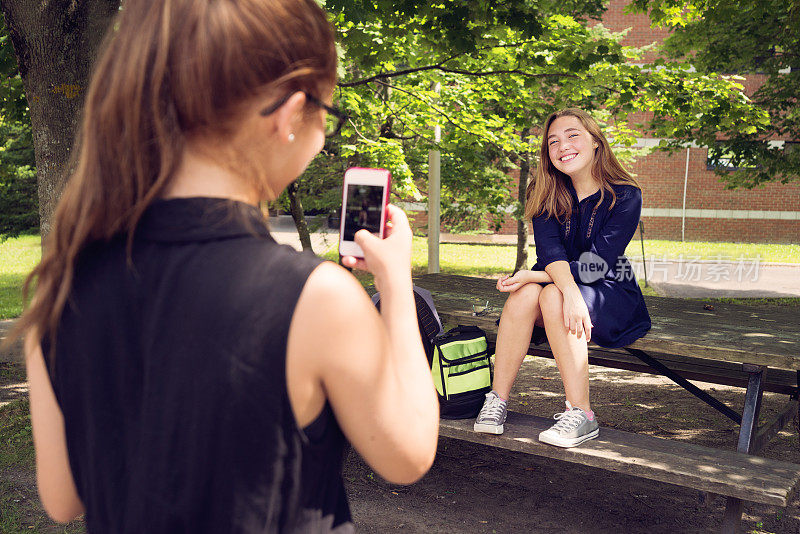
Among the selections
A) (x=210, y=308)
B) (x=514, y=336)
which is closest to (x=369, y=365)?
(x=210, y=308)

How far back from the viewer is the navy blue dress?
150 inches

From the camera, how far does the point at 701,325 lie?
14.4 feet

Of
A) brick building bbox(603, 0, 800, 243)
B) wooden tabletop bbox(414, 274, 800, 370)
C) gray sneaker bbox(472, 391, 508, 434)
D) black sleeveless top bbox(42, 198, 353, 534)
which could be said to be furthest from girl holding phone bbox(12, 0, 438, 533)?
brick building bbox(603, 0, 800, 243)

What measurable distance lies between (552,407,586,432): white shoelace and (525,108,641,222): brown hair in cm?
116

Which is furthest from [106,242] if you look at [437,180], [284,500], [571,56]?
[437,180]

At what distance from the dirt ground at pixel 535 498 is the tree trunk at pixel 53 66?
1969 mm

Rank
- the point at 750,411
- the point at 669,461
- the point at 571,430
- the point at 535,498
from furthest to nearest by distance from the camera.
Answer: the point at 535,498
the point at 750,411
the point at 571,430
the point at 669,461

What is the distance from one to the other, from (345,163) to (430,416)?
425 inches

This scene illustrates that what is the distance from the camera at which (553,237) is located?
4.06 m

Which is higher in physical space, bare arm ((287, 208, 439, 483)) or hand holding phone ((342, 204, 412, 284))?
hand holding phone ((342, 204, 412, 284))

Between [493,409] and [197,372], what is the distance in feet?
9.67

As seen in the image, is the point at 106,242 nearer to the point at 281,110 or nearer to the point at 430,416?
the point at 281,110

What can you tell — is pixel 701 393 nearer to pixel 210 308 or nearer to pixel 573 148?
pixel 573 148

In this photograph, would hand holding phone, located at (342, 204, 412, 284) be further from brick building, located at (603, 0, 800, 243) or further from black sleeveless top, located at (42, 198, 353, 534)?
brick building, located at (603, 0, 800, 243)
